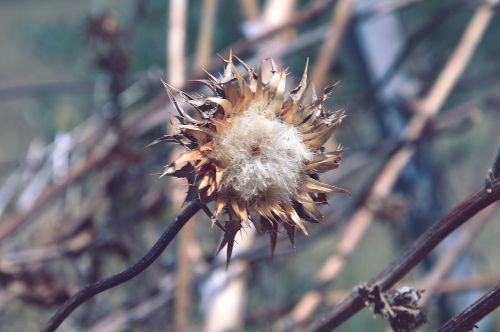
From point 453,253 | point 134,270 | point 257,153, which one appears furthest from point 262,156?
point 453,253

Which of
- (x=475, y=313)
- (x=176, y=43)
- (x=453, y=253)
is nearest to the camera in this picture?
(x=475, y=313)

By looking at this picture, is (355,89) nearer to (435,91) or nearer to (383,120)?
(383,120)

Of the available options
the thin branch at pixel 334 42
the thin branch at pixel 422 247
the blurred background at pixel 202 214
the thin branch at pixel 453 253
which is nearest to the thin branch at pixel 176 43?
the blurred background at pixel 202 214

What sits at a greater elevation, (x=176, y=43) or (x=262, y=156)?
(x=176, y=43)

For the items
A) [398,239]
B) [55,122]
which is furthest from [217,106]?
[55,122]

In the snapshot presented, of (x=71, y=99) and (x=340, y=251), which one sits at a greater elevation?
(x=71, y=99)

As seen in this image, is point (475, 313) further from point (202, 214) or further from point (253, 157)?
point (202, 214)
